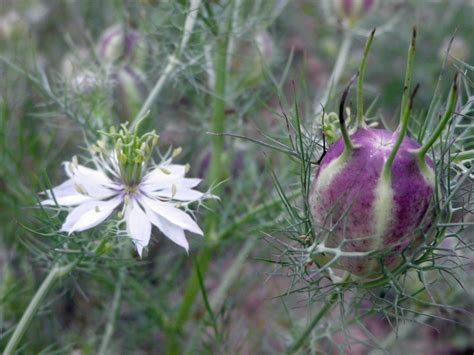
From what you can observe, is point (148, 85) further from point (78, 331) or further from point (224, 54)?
point (78, 331)

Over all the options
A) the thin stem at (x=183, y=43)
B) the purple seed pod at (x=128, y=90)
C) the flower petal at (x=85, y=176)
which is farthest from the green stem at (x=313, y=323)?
the purple seed pod at (x=128, y=90)

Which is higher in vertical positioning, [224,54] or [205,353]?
[224,54]

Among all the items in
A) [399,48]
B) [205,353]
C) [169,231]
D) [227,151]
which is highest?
[399,48]

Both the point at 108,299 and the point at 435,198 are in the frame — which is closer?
the point at 435,198

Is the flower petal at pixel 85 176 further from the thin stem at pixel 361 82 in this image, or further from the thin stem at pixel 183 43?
the thin stem at pixel 361 82

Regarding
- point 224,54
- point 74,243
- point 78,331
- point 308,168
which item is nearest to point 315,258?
point 308,168

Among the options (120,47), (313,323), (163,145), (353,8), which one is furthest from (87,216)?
(353,8)

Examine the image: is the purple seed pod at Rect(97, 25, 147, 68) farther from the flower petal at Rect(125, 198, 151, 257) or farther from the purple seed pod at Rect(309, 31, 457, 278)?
the purple seed pod at Rect(309, 31, 457, 278)

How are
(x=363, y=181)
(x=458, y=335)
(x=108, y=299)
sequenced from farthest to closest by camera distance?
(x=458, y=335), (x=108, y=299), (x=363, y=181)
